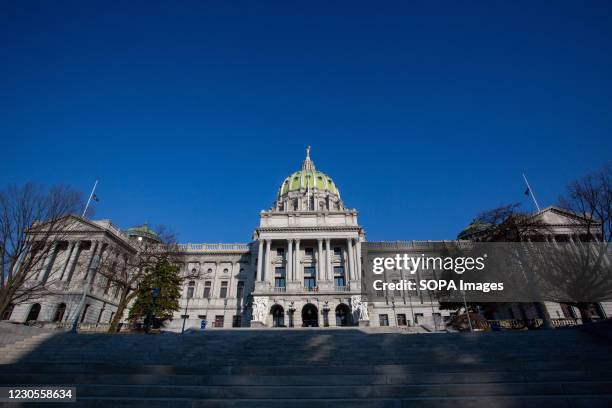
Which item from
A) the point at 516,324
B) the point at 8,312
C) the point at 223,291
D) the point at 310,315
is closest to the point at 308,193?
the point at 223,291

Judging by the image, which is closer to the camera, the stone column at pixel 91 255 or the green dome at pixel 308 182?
the stone column at pixel 91 255

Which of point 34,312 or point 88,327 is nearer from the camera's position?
point 88,327

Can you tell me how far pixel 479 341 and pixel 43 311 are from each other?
46.5 meters

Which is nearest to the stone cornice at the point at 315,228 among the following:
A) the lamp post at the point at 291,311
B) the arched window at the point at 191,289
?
the lamp post at the point at 291,311

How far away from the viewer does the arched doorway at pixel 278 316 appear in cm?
4106

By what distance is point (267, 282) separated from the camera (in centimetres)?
4169

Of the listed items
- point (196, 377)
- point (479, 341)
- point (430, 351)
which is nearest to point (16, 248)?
point (196, 377)

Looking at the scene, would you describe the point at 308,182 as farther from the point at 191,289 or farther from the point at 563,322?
the point at 563,322

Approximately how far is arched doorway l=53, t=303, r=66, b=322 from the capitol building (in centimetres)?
11

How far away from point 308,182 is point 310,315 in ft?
123

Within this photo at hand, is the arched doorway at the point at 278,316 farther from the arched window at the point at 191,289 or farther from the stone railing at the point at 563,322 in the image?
the stone railing at the point at 563,322

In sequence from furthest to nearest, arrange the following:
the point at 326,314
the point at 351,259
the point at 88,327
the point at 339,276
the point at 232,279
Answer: the point at 232,279
the point at 339,276
the point at 351,259
the point at 326,314
the point at 88,327

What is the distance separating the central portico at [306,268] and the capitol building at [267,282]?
0.13 m

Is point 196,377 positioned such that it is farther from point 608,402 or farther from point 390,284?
point 390,284
